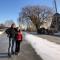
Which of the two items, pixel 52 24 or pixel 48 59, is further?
pixel 52 24

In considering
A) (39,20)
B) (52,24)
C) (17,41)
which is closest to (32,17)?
(39,20)

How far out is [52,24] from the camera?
100688 millimetres

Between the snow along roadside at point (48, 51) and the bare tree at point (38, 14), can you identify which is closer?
the snow along roadside at point (48, 51)

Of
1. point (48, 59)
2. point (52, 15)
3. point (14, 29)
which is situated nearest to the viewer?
point (48, 59)

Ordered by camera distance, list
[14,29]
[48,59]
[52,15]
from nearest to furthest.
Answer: [48,59] < [14,29] < [52,15]

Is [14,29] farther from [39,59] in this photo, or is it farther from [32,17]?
[32,17]

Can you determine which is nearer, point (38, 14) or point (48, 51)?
point (48, 51)

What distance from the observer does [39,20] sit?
95938 millimetres

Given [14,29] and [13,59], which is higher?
[14,29]

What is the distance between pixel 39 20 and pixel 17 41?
82.8 metres

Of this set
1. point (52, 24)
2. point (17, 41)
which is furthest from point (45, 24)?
point (17, 41)

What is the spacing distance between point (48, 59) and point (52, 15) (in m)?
85.3

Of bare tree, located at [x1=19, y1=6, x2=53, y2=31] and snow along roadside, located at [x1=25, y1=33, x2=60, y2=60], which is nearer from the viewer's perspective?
snow along roadside, located at [x1=25, y1=33, x2=60, y2=60]

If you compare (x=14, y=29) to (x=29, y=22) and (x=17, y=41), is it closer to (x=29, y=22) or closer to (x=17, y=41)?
(x=17, y=41)
